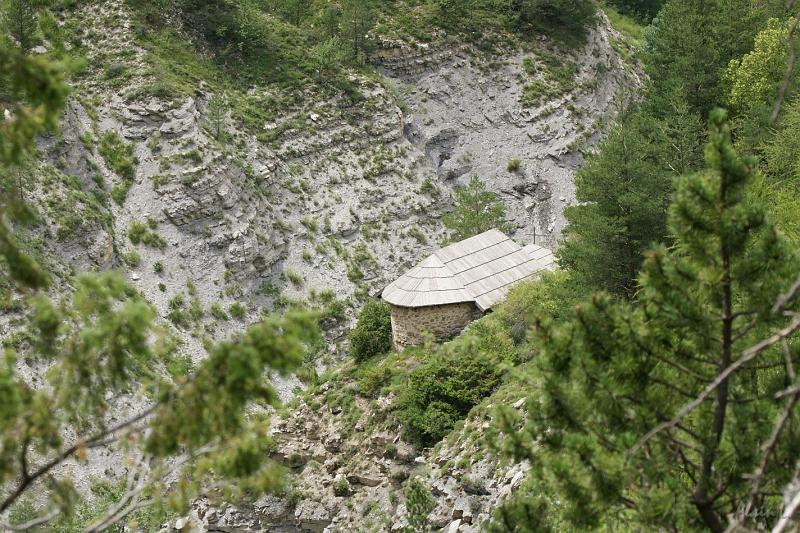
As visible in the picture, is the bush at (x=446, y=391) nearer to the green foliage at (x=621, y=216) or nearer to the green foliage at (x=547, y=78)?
the green foliage at (x=621, y=216)

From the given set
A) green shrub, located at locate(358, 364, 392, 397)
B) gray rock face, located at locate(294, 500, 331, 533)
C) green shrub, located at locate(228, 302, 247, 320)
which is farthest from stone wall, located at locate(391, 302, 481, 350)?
green shrub, located at locate(228, 302, 247, 320)

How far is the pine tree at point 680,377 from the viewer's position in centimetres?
653

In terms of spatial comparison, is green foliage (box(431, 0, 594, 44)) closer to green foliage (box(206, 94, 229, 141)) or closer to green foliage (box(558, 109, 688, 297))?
green foliage (box(206, 94, 229, 141))

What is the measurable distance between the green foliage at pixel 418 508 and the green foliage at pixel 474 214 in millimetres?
20610

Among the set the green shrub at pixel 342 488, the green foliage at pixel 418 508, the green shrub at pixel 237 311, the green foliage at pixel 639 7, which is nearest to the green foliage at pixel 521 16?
the green foliage at pixel 639 7

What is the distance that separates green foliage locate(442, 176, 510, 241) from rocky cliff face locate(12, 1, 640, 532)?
4.48ft

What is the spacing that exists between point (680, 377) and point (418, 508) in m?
10.9

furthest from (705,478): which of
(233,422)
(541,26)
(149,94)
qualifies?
(541,26)

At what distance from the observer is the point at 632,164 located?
70.1 feet

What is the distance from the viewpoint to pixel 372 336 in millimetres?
27766

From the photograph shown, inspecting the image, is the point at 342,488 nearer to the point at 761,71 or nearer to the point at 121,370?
the point at 121,370

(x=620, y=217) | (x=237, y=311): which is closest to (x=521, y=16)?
(x=237, y=311)

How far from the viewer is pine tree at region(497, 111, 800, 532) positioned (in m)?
6.53

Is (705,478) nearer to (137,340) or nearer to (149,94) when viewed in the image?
(137,340)
